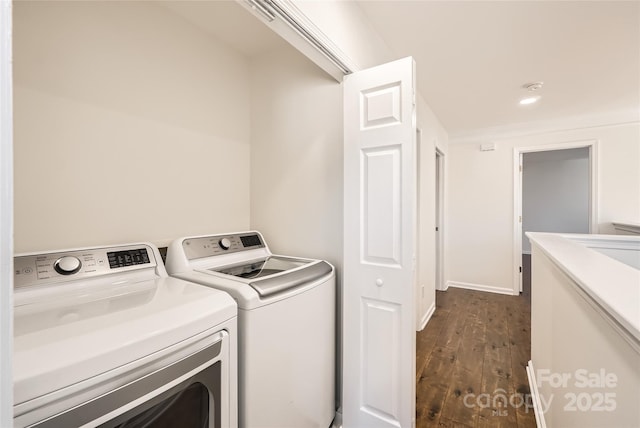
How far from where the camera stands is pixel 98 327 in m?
0.70

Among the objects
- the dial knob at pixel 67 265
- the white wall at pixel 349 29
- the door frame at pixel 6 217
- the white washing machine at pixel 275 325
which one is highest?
the white wall at pixel 349 29

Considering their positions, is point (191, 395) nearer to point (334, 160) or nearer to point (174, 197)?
point (174, 197)

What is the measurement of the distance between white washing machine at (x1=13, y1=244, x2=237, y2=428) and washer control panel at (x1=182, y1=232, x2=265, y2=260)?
0.25 metres

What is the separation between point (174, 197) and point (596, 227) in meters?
4.59

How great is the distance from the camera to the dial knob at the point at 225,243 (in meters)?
1.58

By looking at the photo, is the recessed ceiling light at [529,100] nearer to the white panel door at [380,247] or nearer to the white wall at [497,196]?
the white wall at [497,196]

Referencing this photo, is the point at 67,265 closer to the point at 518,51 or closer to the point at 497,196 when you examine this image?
the point at 518,51

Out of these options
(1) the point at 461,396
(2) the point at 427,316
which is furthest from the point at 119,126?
(2) the point at 427,316

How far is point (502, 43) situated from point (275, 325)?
236cm

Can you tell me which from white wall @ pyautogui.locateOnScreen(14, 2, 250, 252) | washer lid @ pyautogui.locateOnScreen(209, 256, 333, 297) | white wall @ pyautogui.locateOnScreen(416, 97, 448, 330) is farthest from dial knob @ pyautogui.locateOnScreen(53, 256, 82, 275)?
white wall @ pyautogui.locateOnScreen(416, 97, 448, 330)

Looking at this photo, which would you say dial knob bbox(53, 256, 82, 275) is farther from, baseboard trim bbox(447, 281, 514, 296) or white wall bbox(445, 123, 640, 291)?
Result: baseboard trim bbox(447, 281, 514, 296)

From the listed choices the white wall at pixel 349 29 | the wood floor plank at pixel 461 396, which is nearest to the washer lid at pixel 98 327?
the white wall at pixel 349 29

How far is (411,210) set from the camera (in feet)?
4.30

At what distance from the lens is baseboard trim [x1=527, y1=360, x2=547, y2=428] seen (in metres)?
1.51
